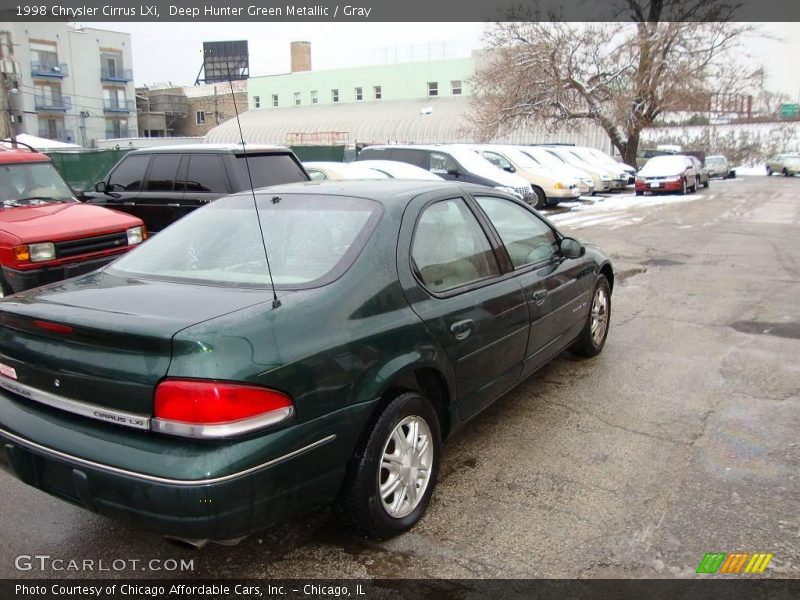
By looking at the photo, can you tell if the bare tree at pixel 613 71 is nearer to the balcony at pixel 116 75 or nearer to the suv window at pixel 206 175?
the suv window at pixel 206 175

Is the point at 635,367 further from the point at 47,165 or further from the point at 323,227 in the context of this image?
the point at 47,165

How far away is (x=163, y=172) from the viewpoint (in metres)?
8.96

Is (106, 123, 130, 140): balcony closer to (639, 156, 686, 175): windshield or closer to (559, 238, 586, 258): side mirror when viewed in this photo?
(639, 156, 686, 175): windshield

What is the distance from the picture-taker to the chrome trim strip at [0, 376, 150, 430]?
96.0 inches

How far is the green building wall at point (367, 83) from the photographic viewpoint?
5584cm

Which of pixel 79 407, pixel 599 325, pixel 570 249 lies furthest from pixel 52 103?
pixel 79 407

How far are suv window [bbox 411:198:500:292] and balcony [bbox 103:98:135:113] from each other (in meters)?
66.5

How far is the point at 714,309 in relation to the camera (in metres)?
7.43

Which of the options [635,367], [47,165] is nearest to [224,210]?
[635,367]

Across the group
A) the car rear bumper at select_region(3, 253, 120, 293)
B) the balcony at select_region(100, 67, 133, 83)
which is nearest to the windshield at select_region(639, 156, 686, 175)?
the car rear bumper at select_region(3, 253, 120, 293)

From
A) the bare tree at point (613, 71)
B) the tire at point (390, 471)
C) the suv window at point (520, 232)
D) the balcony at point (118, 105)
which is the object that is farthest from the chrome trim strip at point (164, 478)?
the balcony at point (118, 105)

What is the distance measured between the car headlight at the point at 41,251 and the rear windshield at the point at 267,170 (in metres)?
2.37

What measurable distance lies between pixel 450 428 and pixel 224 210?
1.79m

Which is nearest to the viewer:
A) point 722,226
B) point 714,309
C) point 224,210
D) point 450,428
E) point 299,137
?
point 450,428
